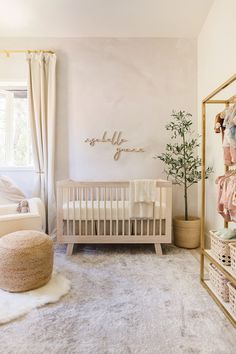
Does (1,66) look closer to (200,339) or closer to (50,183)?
(50,183)

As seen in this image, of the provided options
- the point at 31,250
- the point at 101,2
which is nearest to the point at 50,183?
the point at 31,250

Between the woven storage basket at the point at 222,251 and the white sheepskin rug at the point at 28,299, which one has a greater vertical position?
the woven storage basket at the point at 222,251

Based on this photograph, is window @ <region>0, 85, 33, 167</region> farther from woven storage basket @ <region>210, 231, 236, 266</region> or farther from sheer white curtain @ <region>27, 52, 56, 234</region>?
woven storage basket @ <region>210, 231, 236, 266</region>

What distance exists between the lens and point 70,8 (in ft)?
8.91

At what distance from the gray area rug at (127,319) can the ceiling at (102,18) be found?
267 cm

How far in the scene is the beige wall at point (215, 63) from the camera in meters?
2.32

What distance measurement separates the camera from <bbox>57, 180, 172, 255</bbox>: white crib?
266 cm

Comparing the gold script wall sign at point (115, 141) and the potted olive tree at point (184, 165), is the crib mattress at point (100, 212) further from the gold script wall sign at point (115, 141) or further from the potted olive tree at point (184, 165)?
the gold script wall sign at point (115, 141)

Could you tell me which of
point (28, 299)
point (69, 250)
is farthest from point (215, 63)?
point (28, 299)

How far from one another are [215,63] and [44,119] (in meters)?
2.09

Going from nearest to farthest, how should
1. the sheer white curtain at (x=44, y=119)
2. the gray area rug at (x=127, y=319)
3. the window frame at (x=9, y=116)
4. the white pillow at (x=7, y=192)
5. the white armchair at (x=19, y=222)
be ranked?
the gray area rug at (x=127, y=319)
the white armchair at (x=19, y=222)
the white pillow at (x=7, y=192)
the sheer white curtain at (x=44, y=119)
the window frame at (x=9, y=116)

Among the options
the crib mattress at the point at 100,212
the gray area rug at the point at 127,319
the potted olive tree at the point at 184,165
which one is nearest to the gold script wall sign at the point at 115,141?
the potted olive tree at the point at 184,165

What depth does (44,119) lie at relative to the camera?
126 inches

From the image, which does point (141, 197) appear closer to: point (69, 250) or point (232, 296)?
point (69, 250)
